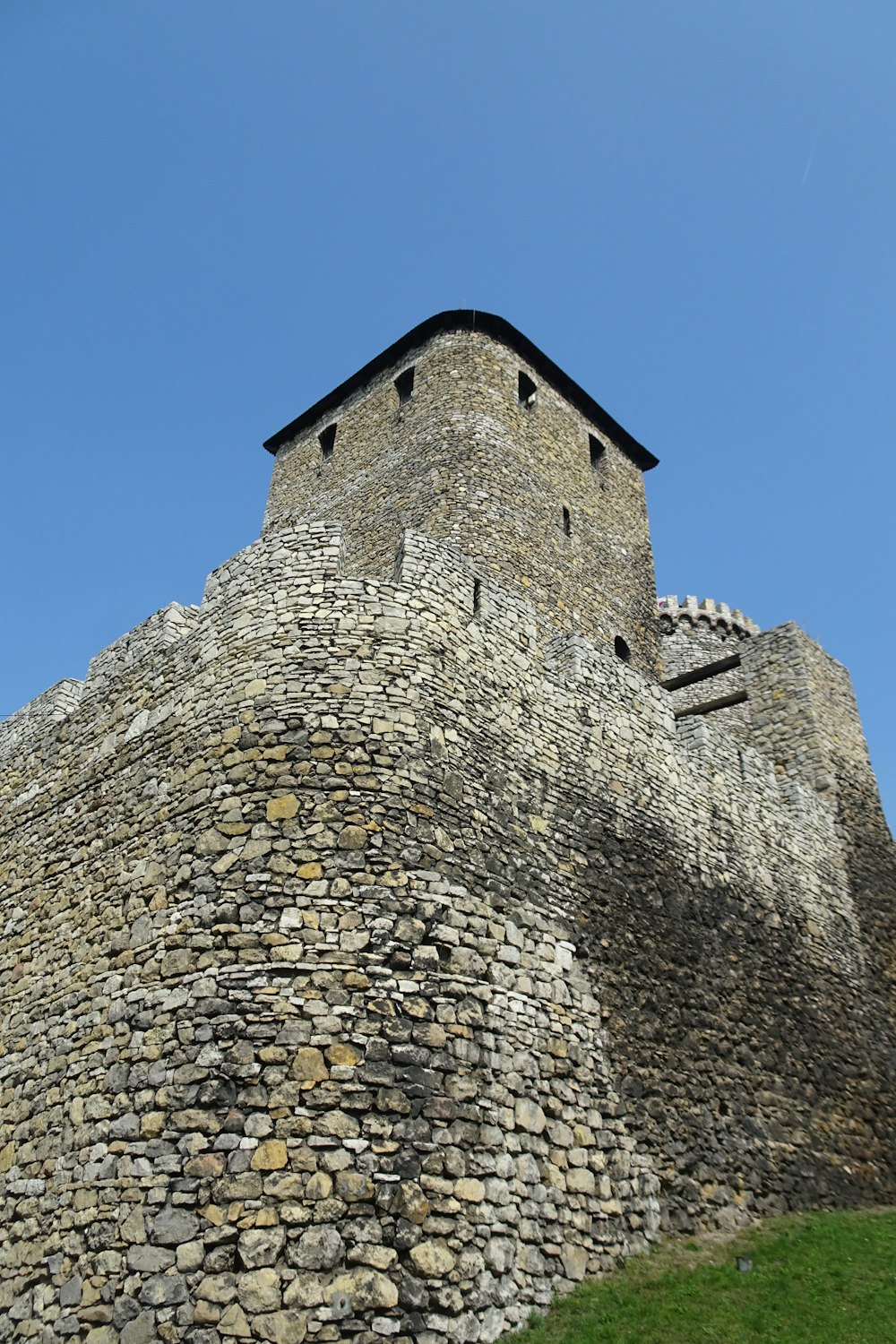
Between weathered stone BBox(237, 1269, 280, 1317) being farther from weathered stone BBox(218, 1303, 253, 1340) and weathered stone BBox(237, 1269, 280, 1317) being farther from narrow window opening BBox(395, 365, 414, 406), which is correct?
narrow window opening BBox(395, 365, 414, 406)

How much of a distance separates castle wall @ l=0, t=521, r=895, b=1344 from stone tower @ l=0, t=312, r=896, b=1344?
32 mm

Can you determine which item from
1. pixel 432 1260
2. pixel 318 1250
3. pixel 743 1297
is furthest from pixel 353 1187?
pixel 743 1297

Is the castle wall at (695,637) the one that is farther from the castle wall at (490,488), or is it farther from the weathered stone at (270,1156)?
the weathered stone at (270,1156)

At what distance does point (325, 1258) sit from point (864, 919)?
1057 centimetres

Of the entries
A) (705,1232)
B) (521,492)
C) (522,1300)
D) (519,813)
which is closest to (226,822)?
(519,813)

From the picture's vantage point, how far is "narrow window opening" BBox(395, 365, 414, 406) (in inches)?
701

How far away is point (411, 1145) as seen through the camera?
623cm

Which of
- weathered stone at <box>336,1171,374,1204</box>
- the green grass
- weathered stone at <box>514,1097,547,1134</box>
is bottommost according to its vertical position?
the green grass

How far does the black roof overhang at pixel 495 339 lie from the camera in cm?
1788

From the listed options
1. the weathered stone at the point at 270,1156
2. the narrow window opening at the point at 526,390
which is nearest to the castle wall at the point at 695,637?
the narrow window opening at the point at 526,390

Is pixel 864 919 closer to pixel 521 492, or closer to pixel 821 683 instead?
pixel 821 683

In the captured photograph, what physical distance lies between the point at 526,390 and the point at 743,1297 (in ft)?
49.0

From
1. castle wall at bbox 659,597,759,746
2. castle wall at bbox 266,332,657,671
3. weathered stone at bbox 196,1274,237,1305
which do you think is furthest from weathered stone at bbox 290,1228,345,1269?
castle wall at bbox 659,597,759,746

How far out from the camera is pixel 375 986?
6727mm
